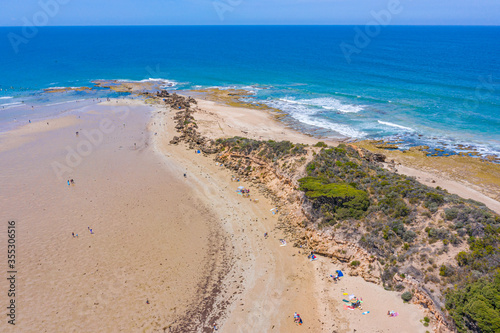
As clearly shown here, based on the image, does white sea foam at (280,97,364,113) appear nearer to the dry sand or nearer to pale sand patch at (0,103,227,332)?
the dry sand

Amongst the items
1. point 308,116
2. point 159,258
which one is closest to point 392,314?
point 159,258

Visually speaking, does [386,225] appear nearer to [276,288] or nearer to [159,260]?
[276,288]

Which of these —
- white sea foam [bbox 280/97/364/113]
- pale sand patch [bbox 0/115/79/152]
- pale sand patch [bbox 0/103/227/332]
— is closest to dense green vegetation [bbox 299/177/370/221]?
pale sand patch [bbox 0/103/227/332]

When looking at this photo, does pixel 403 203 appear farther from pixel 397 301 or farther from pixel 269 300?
pixel 269 300

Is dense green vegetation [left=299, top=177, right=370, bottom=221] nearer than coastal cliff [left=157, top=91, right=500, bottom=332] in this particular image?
No

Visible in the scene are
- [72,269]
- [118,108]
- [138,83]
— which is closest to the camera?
[72,269]

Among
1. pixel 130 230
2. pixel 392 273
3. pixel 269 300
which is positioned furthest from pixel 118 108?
pixel 392 273

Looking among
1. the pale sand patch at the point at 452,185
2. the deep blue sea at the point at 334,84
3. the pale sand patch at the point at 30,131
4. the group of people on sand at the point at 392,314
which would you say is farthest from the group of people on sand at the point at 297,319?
the pale sand patch at the point at 30,131
